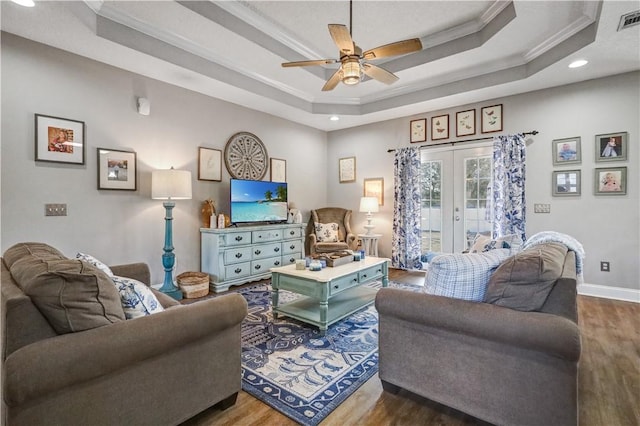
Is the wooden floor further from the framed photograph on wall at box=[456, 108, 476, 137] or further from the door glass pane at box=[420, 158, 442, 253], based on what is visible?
the framed photograph on wall at box=[456, 108, 476, 137]

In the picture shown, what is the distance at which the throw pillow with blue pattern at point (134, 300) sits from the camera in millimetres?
1484

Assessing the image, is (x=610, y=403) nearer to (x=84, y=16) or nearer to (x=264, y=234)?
(x=264, y=234)

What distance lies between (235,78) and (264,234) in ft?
7.22

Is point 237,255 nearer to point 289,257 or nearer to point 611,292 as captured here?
point 289,257

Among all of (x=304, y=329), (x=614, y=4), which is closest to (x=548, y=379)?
(x=304, y=329)

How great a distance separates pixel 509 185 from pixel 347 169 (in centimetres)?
289

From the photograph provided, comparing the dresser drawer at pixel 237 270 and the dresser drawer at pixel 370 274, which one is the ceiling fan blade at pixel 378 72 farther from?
the dresser drawer at pixel 237 270

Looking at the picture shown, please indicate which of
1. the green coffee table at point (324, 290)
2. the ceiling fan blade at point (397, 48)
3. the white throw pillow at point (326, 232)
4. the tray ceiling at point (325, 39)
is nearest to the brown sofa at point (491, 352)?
the green coffee table at point (324, 290)

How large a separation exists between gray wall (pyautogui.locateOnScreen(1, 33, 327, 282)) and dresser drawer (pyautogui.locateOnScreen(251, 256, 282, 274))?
0.81m

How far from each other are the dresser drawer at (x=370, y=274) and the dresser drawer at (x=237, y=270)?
1.86 m

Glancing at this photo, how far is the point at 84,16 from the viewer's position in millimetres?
2719

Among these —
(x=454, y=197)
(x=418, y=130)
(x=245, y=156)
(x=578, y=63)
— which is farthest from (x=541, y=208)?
(x=245, y=156)

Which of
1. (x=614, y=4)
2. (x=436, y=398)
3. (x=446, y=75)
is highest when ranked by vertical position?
(x=446, y=75)

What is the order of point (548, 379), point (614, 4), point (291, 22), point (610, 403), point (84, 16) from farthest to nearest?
point (291, 22)
point (84, 16)
point (614, 4)
point (610, 403)
point (548, 379)
